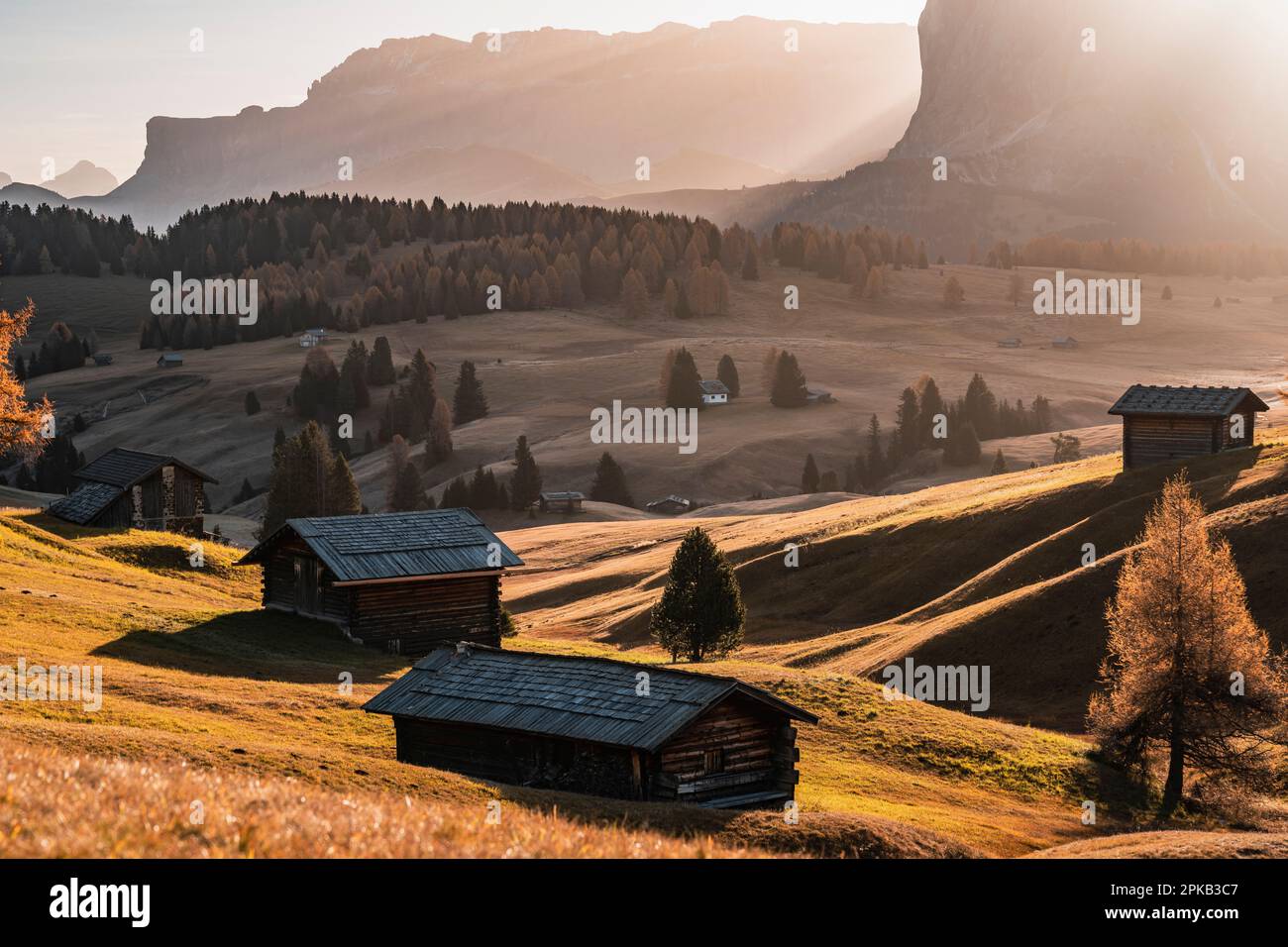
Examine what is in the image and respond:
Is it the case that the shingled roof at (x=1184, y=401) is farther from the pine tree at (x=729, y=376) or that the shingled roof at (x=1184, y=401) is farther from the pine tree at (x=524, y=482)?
the pine tree at (x=729, y=376)

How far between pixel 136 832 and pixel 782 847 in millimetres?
13785

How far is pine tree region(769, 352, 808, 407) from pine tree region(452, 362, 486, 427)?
37.7 m

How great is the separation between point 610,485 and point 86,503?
70.7m

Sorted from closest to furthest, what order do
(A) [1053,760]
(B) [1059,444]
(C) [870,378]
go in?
(A) [1053,760]
(B) [1059,444]
(C) [870,378]

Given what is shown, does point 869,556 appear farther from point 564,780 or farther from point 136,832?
point 136,832

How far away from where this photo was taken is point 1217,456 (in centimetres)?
6291

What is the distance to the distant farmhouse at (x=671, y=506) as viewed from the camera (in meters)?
128

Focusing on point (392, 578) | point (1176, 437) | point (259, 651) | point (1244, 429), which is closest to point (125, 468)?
point (392, 578)

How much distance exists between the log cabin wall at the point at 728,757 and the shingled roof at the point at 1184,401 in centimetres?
4077

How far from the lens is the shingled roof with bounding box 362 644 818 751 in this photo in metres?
28.5

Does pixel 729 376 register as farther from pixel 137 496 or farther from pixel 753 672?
pixel 753 672

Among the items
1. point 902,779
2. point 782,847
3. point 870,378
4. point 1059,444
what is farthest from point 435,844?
point 870,378

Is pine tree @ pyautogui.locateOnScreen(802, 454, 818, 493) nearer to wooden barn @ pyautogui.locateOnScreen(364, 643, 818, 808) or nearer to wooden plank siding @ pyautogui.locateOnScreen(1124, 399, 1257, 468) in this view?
wooden plank siding @ pyautogui.locateOnScreen(1124, 399, 1257, 468)

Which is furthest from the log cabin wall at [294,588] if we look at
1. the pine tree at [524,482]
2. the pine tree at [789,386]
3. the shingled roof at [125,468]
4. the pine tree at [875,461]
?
the pine tree at [789,386]
